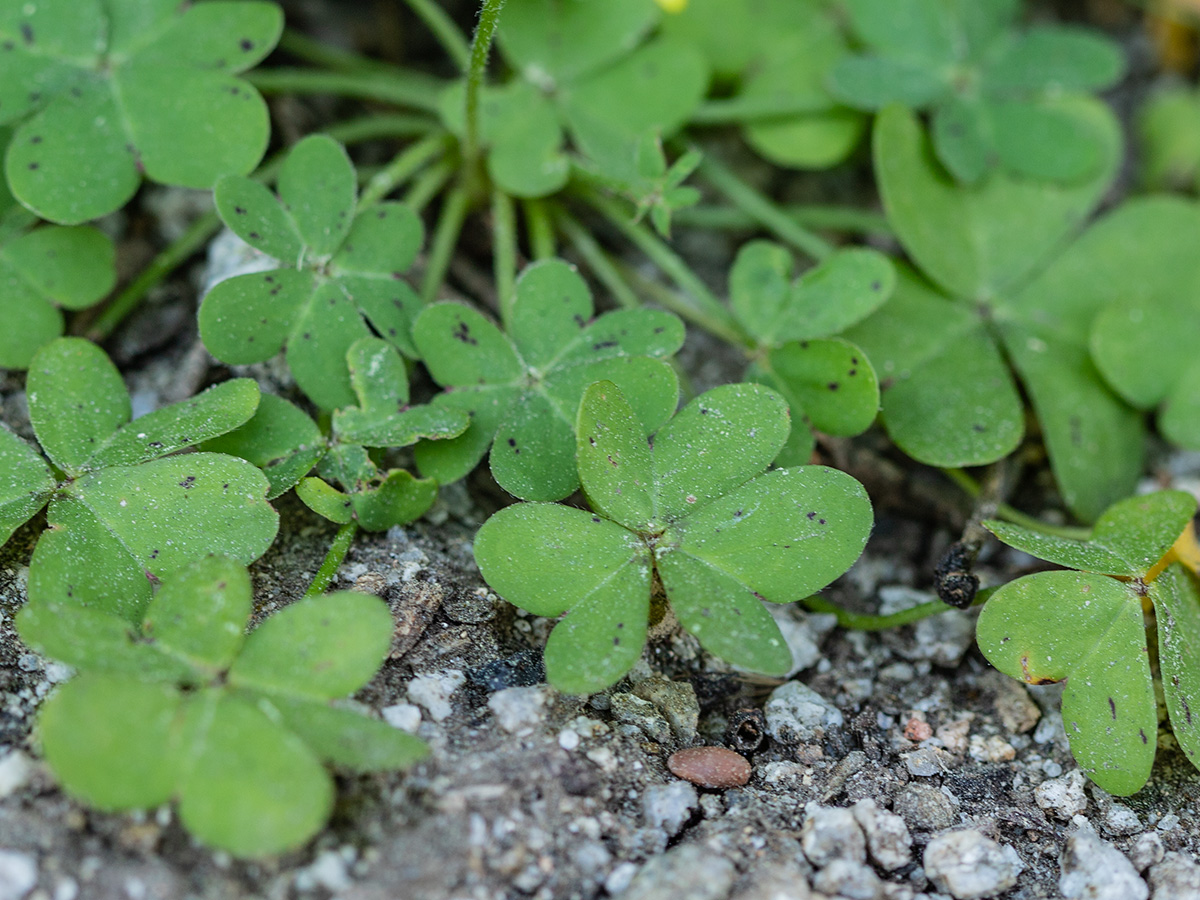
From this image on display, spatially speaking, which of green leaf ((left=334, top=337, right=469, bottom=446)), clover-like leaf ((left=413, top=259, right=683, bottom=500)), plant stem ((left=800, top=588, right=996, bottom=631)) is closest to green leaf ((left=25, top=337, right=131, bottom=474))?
green leaf ((left=334, top=337, right=469, bottom=446))

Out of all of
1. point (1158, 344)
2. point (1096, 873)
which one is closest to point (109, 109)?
point (1096, 873)

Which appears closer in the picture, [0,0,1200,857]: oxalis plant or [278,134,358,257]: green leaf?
[0,0,1200,857]: oxalis plant

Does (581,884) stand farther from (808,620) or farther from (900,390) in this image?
(900,390)

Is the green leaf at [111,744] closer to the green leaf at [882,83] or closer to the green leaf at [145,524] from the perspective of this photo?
the green leaf at [145,524]

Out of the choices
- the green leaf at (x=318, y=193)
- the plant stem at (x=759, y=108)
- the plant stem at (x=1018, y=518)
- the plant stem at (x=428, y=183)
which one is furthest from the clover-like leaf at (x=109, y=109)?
the plant stem at (x=1018, y=518)

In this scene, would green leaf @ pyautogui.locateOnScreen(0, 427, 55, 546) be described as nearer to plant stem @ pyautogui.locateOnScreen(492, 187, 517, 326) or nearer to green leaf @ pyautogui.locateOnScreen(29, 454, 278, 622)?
green leaf @ pyautogui.locateOnScreen(29, 454, 278, 622)

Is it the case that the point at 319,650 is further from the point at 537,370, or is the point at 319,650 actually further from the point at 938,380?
the point at 938,380
